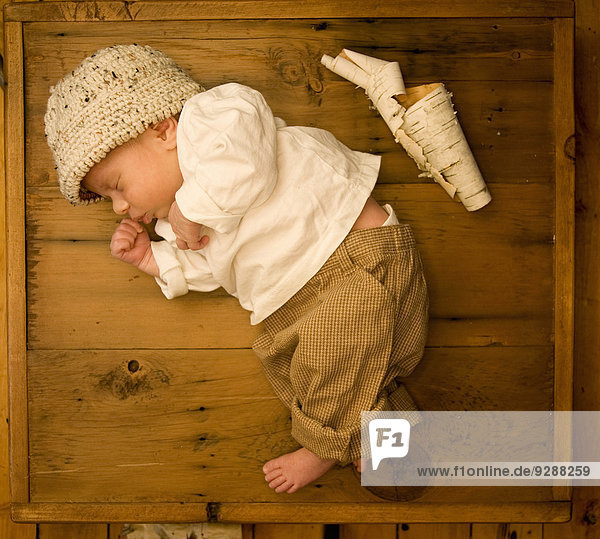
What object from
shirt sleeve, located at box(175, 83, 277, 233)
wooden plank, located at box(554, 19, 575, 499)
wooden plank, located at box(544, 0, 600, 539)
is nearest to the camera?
shirt sleeve, located at box(175, 83, 277, 233)

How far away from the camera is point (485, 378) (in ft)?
3.71

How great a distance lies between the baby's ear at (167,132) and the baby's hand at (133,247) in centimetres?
22

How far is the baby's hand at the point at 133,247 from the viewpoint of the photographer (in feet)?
3.51

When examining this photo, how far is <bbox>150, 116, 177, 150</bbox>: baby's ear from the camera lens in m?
0.93

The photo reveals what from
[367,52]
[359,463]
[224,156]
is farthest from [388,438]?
[367,52]

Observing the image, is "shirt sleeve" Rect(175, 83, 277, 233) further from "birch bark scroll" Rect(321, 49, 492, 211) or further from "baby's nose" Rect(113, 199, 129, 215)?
"birch bark scroll" Rect(321, 49, 492, 211)

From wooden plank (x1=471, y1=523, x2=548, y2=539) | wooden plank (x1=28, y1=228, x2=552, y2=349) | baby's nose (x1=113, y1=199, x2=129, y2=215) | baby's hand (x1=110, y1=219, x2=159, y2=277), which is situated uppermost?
baby's nose (x1=113, y1=199, x2=129, y2=215)

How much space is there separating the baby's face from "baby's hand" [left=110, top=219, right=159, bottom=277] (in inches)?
4.3

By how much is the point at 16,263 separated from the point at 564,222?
1.08m

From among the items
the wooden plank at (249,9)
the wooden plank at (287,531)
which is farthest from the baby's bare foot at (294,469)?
the wooden plank at (249,9)

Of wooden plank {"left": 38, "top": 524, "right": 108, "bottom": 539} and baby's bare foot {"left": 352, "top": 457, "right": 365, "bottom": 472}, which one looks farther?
wooden plank {"left": 38, "top": 524, "right": 108, "bottom": 539}

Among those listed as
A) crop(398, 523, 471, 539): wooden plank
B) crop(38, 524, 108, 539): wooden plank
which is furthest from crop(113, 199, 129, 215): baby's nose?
crop(398, 523, 471, 539): wooden plank

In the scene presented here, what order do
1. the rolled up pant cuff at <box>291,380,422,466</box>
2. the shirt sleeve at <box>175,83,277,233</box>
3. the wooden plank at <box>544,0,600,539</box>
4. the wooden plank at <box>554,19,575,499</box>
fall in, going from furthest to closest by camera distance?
the wooden plank at <box>544,0,600,539</box>
the wooden plank at <box>554,19,575,499</box>
the rolled up pant cuff at <box>291,380,422,466</box>
the shirt sleeve at <box>175,83,277,233</box>

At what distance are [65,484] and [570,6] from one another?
137 cm
